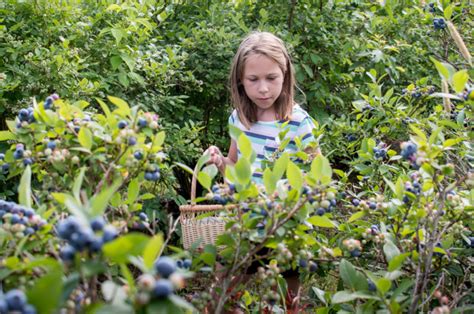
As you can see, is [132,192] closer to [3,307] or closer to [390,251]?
[390,251]

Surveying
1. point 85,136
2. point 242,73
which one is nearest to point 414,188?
point 85,136

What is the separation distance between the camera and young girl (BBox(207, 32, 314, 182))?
299 cm

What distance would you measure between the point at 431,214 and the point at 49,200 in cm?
109

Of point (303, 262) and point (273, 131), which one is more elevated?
point (273, 131)

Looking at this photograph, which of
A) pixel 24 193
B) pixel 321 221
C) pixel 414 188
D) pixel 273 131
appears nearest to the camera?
pixel 24 193

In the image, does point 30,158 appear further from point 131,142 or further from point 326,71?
point 326,71

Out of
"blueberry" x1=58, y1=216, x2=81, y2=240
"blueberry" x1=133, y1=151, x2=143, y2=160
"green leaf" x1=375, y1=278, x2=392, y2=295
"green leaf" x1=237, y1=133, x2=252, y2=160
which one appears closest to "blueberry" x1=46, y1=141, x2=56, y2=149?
"blueberry" x1=133, y1=151, x2=143, y2=160

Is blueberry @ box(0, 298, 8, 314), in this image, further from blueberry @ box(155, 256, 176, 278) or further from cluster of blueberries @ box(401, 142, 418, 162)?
cluster of blueberries @ box(401, 142, 418, 162)

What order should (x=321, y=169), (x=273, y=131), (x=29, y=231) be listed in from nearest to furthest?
(x=29, y=231) < (x=321, y=169) < (x=273, y=131)

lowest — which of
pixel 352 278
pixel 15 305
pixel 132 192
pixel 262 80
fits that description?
pixel 352 278

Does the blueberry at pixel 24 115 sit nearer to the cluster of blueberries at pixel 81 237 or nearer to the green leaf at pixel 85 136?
the green leaf at pixel 85 136

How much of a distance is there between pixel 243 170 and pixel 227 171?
0.19ft

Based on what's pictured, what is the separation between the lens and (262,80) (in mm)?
2988

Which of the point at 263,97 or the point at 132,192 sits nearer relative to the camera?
the point at 132,192
